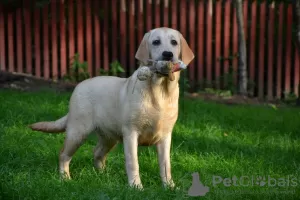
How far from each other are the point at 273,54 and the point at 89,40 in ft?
12.1

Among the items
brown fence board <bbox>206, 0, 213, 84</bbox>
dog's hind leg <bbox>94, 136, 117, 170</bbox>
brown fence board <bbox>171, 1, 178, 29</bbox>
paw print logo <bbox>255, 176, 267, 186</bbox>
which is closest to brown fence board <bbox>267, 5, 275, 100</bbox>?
brown fence board <bbox>206, 0, 213, 84</bbox>

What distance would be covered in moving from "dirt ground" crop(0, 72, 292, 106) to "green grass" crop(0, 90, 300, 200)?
125 centimetres

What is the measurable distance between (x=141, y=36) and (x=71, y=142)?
6.29 metres

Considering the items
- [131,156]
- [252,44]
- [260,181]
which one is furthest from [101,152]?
[252,44]

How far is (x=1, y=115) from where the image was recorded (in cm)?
702

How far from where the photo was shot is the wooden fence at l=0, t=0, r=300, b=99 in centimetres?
1115

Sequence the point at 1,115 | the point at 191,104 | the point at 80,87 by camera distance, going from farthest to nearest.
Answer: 1. the point at 191,104
2. the point at 1,115
3. the point at 80,87

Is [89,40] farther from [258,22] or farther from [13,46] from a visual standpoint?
[258,22]

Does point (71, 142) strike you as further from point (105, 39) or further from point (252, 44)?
point (252, 44)

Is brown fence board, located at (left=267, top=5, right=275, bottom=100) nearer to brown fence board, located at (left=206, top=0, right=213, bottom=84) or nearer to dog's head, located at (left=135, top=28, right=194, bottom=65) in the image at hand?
brown fence board, located at (left=206, top=0, right=213, bottom=84)

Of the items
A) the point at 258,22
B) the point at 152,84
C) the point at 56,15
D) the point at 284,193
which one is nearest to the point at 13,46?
the point at 56,15

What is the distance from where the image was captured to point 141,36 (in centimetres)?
1123

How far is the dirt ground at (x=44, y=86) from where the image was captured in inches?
380

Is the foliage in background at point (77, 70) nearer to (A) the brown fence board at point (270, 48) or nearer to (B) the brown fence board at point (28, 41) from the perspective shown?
(B) the brown fence board at point (28, 41)
